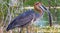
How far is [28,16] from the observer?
6.20ft

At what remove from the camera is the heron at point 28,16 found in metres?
1.86

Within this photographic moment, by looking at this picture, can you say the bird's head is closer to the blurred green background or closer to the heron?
the heron

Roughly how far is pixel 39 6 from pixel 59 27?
14.9 inches

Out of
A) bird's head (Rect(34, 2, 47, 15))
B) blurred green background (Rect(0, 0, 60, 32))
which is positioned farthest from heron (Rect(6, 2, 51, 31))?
blurred green background (Rect(0, 0, 60, 32))

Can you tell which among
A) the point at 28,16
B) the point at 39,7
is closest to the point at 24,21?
the point at 28,16

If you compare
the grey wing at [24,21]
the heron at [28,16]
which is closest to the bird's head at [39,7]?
the heron at [28,16]

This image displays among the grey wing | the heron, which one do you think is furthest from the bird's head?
the grey wing

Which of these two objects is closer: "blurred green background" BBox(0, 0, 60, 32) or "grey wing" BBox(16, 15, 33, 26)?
"grey wing" BBox(16, 15, 33, 26)

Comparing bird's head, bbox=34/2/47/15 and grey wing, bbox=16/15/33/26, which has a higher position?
bird's head, bbox=34/2/47/15

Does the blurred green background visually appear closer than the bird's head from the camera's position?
No

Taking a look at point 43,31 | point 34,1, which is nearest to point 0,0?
point 34,1

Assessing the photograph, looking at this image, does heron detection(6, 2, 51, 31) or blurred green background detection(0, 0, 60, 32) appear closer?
heron detection(6, 2, 51, 31)

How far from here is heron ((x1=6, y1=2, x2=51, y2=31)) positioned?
186cm

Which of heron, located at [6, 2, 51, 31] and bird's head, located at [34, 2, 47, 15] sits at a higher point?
bird's head, located at [34, 2, 47, 15]
